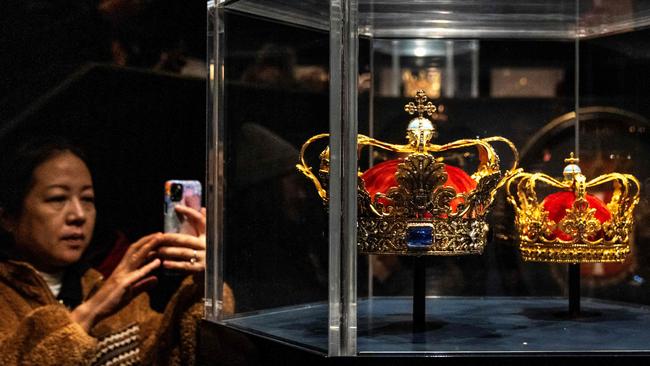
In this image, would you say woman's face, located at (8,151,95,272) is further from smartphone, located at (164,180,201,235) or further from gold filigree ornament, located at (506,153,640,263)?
gold filigree ornament, located at (506,153,640,263)

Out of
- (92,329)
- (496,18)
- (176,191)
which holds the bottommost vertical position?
(92,329)

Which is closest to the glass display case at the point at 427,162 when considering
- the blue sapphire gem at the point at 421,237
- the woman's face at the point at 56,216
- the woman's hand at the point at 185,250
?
the blue sapphire gem at the point at 421,237

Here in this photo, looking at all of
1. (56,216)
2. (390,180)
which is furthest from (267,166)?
(56,216)

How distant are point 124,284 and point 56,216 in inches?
10.0

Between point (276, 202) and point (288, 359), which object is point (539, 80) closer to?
point (276, 202)

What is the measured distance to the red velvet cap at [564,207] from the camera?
2486mm

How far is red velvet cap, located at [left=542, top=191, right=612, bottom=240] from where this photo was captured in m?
2.49

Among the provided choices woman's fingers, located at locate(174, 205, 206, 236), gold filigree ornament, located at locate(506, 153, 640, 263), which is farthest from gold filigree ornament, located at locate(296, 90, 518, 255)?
woman's fingers, located at locate(174, 205, 206, 236)

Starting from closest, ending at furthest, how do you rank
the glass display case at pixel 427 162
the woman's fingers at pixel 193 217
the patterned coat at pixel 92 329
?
the glass display case at pixel 427 162 → the patterned coat at pixel 92 329 → the woman's fingers at pixel 193 217

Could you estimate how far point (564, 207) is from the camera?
2.50 m

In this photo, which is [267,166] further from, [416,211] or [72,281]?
[72,281]

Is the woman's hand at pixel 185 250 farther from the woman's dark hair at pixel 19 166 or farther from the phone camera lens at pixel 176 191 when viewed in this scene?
the woman's dark hair at pixel 19 166

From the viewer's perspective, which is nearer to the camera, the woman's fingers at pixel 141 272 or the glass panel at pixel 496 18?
the woman's fingers at pixel 141 272

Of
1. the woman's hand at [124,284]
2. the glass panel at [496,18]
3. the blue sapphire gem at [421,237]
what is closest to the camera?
the blue sapphire gem at [421,237]
